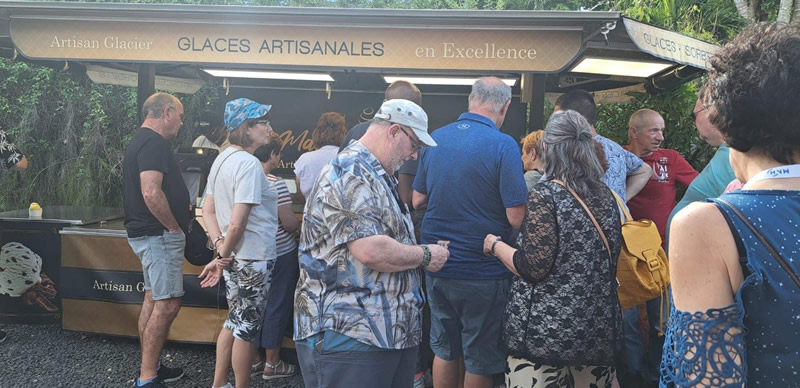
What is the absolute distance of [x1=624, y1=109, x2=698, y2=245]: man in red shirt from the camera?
388cm

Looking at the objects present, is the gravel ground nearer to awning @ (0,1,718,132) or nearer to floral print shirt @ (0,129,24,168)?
floral print shirt @ (0,129,24,168)

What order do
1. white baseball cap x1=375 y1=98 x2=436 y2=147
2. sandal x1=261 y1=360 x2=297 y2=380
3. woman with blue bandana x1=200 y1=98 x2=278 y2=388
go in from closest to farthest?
white baseball cap x1=375 y1=98 x2=436 y2=147, woman with blue bandana x1=200 y1=98 x2=278 y2=388, sandal x1=261 y1=360 x2=297 y2=380

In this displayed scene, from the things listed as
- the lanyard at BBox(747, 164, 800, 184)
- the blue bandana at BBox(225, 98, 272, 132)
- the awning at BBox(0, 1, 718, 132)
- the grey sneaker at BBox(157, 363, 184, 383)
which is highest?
the awning at BBox(0, 1, 718, 132)

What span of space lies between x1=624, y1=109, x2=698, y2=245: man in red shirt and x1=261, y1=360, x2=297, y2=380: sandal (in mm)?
2696

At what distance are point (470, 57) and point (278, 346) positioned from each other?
8.27 feet

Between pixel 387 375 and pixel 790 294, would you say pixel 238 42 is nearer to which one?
pixel 387 375

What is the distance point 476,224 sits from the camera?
3020mm

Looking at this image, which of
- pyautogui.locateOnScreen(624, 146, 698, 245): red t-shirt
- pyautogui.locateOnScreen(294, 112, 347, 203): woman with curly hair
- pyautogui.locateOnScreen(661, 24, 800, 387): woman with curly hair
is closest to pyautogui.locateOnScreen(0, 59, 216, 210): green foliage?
pyautogui.locateOnScreen(294, 112, 347, 203): woman with curly hair

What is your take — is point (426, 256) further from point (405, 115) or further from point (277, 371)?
point (277, 371)

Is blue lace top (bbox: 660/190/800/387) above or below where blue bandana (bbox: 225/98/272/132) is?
below

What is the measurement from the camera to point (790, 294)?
1136 millimetres

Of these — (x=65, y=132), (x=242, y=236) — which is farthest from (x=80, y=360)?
(x=65, y=132)

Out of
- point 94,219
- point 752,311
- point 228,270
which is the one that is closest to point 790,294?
point 752,311

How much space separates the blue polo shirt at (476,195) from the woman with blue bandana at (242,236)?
1045mm
